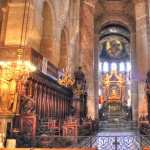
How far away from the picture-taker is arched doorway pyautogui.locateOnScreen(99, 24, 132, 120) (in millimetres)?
23703

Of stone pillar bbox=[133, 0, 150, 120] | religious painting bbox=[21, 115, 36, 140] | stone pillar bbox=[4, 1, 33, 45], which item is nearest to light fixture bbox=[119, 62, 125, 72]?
stone pillar bbox=[133, 0, 150, 120]

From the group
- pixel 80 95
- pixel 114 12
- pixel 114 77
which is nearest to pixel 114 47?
pixel 114 77

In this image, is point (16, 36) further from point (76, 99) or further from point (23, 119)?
point (76, 99)

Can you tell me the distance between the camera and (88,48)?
16.9 metres

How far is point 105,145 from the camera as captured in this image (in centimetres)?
751

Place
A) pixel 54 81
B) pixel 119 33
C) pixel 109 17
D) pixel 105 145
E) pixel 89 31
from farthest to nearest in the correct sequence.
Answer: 1. pixel 119 33
2. pixel 109 17
3. pixel 89 31
4. pixel 54 81
5. pixel 105 145

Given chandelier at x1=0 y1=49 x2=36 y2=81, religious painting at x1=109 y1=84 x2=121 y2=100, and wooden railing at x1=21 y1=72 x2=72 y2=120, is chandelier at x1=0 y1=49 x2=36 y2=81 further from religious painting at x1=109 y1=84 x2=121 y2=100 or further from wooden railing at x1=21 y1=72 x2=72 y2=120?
religious painting at x1=109 y1=84 x2=121 y2=100

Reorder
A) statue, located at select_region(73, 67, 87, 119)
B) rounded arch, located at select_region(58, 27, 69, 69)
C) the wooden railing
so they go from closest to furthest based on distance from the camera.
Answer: the wooden railing, statue, located at select_region(73, 67, 87, 119), rounded arch, located at select_region(58, 27, 69, 69)

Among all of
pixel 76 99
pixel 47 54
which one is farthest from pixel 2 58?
pixel 76 99

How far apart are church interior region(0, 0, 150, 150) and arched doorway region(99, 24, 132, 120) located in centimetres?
16

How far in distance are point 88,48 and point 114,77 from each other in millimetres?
13650

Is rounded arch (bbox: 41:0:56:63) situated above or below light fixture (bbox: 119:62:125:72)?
below

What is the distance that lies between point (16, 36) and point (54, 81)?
9.89 feet

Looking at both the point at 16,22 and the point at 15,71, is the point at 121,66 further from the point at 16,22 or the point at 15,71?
the point at 15,71
